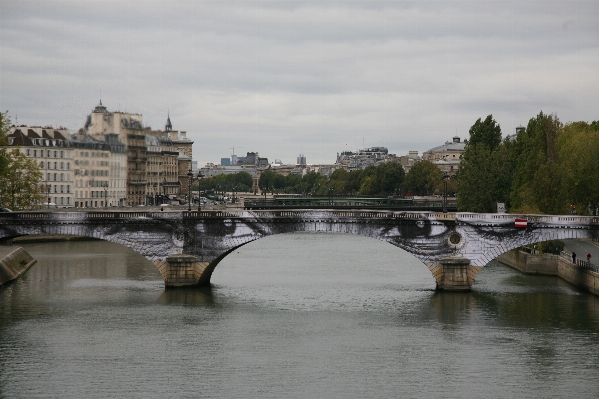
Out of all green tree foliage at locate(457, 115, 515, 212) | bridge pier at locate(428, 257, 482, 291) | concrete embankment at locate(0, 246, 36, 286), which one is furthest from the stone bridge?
green tree foliage at locate(457, 115, 515, 212)

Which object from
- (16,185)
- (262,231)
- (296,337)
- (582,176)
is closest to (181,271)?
(262,231)

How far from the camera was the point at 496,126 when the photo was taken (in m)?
108

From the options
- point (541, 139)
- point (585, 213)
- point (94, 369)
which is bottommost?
point (94, 369)

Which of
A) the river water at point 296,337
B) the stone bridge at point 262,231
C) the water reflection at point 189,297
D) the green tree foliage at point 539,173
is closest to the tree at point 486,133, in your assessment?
the green tree foliage at point 539,173

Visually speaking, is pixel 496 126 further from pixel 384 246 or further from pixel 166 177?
pixel 166 177

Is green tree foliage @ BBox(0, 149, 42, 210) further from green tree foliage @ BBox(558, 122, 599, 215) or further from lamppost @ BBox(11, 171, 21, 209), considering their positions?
green tree foliage @ BBox(558, 122, 599, 215)

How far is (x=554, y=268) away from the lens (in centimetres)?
6781

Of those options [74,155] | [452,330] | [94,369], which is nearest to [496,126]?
[74,155]

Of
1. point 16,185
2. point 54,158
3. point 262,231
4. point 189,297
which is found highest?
point 54,158

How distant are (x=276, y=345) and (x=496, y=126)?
225 ft

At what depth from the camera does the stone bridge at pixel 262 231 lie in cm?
5828

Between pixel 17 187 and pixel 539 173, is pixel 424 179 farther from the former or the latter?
pixel 539 173

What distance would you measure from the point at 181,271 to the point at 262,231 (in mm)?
5257

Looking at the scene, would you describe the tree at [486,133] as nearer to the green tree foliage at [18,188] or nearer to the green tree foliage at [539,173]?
the green tree foliage at [539,173]
